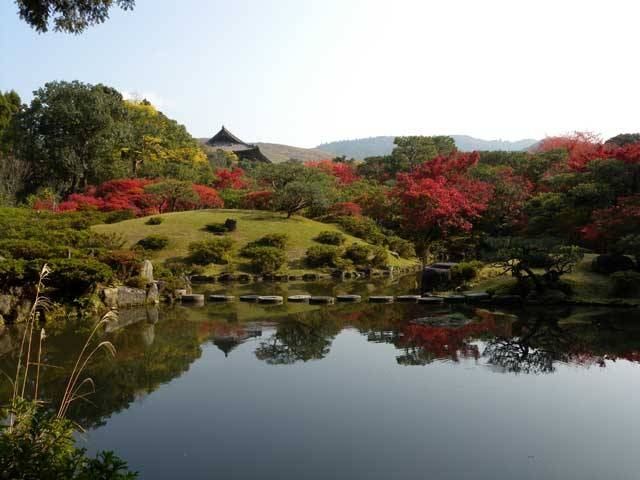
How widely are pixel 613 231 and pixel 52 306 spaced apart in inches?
696

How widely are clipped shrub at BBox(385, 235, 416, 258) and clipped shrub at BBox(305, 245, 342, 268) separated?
5705 mm

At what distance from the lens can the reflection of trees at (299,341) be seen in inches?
450

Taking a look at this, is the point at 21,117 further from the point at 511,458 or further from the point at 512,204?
the point at 511,458

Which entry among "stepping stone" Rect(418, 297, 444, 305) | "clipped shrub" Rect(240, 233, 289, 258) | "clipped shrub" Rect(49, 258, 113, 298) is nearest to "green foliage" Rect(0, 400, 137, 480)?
"clipped shrub" Rect(49, 258, 113, 298)

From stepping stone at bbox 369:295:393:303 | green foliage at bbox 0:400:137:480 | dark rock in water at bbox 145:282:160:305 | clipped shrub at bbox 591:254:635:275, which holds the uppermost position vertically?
green foliage at bbox 0:400:137:480

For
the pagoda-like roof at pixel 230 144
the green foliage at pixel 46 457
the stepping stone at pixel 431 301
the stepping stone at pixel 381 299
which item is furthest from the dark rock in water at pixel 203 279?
the pagoda-like roof at pixel 230 144

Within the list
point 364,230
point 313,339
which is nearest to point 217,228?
point 364,230

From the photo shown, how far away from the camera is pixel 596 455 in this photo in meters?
6.61

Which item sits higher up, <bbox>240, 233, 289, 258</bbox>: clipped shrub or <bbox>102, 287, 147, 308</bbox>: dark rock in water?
<bbox>240, 233, 289, 258</bbox>: clipped shrub

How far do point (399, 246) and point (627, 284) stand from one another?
15.8 m

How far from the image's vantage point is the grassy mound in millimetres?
27062

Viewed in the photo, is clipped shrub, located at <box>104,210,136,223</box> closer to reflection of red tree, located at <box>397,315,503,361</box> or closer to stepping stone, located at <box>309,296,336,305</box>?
stepping stone, located at <box>309,296,336,305</box>

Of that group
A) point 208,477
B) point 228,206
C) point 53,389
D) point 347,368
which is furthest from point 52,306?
point 228,206

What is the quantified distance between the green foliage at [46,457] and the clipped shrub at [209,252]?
21.7 m
